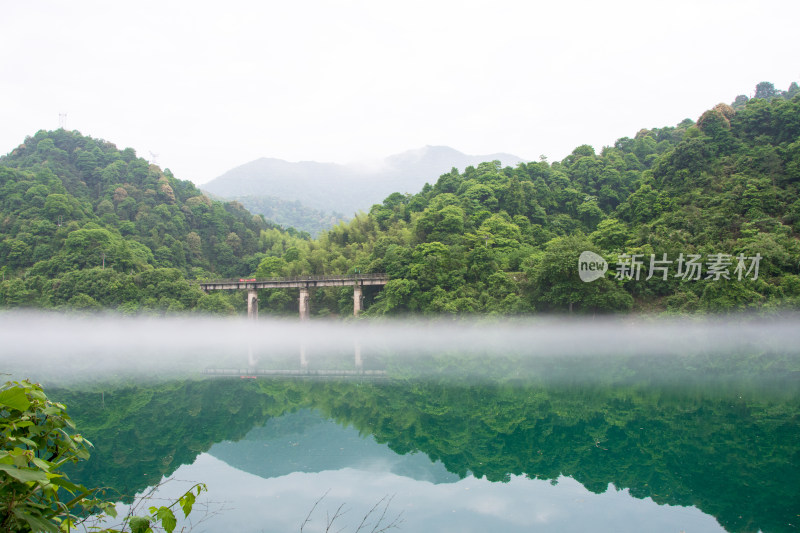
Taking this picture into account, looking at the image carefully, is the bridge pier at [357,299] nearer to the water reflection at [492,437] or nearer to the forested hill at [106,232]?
the forested hill at [106,232]

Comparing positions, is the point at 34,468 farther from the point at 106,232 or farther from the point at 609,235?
the point at 106,232

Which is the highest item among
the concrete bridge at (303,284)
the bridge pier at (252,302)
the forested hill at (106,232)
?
the forested hill at (106,232)

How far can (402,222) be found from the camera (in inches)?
2334

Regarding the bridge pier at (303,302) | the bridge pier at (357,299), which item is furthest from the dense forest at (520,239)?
the bridge pier at (303,302)

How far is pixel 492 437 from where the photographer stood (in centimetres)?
1465

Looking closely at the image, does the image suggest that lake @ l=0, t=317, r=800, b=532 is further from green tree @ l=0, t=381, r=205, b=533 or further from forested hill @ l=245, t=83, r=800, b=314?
forested hill @ l=245, t=83, r=800, b=314

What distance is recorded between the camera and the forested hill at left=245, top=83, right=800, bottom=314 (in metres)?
37.5

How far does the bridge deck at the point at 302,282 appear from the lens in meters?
49.7

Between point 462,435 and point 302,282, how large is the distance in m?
39.8

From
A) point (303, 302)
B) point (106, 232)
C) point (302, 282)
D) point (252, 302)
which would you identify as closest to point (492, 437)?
point (302, 282)

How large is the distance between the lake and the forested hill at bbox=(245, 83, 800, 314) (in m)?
6.19

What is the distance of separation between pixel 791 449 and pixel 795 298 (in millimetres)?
25266

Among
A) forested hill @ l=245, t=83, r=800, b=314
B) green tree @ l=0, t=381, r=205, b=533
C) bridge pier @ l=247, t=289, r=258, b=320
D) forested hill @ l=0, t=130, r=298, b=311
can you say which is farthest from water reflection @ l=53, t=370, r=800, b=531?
bridge pier @ l=247, t=289, r=258, b=320

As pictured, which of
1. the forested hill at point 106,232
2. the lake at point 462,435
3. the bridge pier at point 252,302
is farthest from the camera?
the bridge pier at point 252,302
